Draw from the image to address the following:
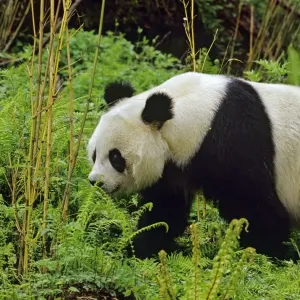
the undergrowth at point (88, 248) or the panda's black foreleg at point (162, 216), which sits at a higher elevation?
the undergrowth at point (88, 248)

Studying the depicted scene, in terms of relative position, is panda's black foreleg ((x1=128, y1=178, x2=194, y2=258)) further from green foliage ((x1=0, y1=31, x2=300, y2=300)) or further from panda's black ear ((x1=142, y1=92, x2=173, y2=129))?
panda's black ear ((x1=142, y1=92, x2=173, y2=129))

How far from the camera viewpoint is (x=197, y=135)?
17.6 ft

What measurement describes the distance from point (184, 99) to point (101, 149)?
64cm

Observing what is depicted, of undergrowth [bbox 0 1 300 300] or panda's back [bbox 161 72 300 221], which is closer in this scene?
undergrowth [bbox 0 1 300 300]

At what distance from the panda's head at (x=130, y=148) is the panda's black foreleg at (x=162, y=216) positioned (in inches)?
7.2

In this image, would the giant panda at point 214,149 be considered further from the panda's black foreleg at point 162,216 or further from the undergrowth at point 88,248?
the undergrowth at point 88,248

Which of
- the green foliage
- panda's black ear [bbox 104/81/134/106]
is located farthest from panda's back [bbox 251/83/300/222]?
panda's black ear [bbox 104/81/134/106]

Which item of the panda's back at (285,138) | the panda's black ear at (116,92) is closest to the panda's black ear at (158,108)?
the panda's black ear at (116,92)

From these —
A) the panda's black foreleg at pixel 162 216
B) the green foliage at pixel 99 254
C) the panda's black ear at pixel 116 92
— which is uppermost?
the panda's black ear at pixel 116 92

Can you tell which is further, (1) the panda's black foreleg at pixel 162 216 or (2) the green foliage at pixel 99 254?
(1) the panda's black foreleg at pixel 162 216

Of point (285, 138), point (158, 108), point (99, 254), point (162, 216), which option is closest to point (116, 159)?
point (158, 108)

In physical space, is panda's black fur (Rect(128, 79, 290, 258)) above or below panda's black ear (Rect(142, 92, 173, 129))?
below

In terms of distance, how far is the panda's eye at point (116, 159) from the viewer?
543 cm

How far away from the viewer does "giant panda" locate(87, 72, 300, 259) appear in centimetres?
536
